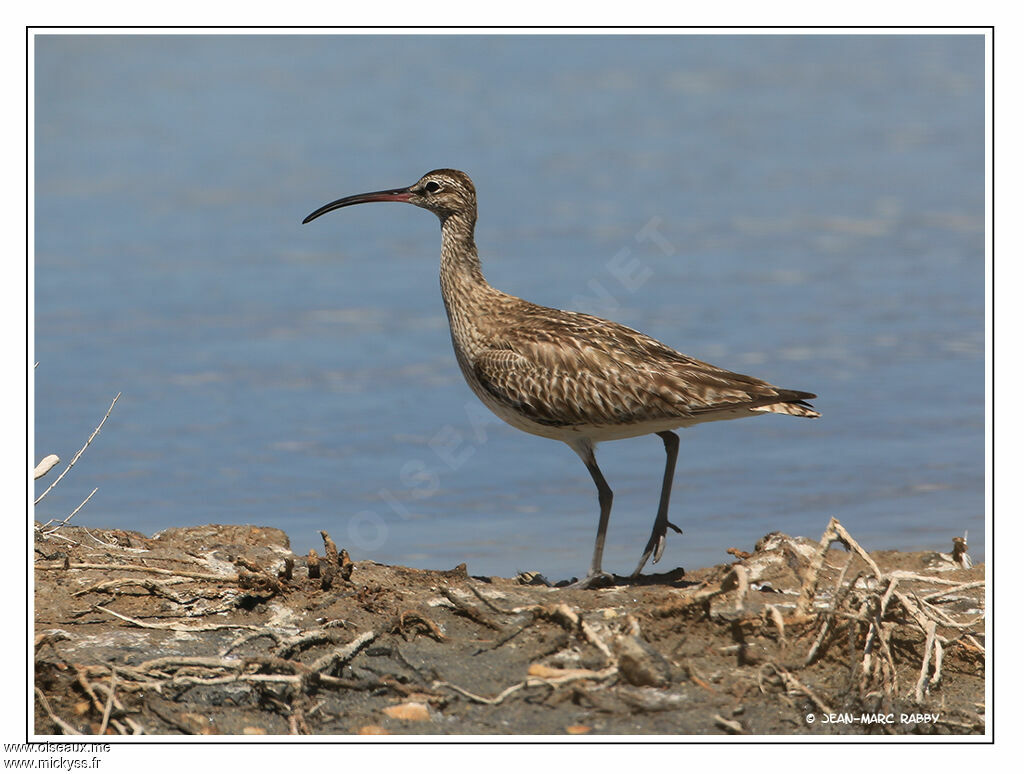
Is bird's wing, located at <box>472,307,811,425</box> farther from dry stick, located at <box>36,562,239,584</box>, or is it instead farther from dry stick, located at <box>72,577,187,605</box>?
dry stick, located at <box>72,577,187,605</box>

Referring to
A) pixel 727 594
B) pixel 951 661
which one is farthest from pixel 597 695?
pixel 951 661

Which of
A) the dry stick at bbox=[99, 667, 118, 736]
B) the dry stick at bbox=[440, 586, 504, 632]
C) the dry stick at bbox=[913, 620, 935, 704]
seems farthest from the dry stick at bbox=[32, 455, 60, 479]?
the dry stick at bbox=[913, 620, 935, 704]

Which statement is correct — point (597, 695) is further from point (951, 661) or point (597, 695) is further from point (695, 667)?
point (951, 661)

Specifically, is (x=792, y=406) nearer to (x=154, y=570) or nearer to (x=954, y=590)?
(x=954, y=590)

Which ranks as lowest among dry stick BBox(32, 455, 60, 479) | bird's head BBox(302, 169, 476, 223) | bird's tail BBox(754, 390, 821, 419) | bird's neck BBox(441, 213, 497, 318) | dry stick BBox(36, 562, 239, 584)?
dry stick BBox(36, 562, 239, 584)

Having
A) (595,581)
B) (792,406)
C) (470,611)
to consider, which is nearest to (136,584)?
(470,611)

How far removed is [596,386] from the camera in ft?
28.1

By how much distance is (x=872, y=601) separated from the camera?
6.55 metres

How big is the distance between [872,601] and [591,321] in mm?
3331

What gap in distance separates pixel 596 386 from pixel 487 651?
2457 millimetres

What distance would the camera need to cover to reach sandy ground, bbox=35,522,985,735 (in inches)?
237

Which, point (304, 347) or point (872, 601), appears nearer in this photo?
point (872, 601)

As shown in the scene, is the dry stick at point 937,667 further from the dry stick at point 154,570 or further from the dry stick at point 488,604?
the dry stick at point 154,570

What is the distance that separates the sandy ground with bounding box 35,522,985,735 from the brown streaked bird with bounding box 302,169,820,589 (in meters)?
1.02
